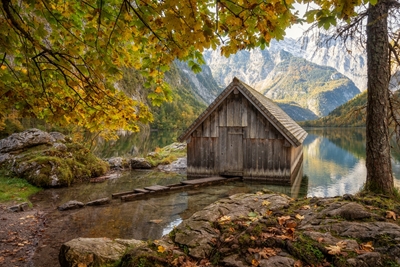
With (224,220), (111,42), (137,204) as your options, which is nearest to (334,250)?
(224,220)

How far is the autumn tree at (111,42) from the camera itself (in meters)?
3.30

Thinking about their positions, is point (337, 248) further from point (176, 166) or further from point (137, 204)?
point (176, 166)

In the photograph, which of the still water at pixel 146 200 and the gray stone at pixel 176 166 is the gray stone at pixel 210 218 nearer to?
the still water at pixel 146 200

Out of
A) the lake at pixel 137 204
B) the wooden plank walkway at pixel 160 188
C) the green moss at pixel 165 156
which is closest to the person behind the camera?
the lake at pixel 137 204

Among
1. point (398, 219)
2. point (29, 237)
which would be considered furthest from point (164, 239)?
point (29, 237)

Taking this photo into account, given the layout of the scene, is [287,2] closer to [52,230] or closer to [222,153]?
[52,230]

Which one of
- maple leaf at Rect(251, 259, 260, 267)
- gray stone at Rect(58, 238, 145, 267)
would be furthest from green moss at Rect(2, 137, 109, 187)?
maple leaf at Rect(251, 259, 260, 267)

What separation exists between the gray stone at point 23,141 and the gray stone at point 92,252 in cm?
1257

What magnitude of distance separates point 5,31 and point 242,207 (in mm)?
5349

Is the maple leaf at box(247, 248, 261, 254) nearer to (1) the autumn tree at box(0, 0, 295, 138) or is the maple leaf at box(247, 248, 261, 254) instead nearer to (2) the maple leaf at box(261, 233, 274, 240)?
(2) the maple leaf at box(261, 233, 274, 240)

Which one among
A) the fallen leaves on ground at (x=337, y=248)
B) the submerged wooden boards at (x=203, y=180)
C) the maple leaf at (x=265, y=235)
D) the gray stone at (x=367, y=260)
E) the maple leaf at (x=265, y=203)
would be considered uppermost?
the fallen leaves on ground at (x=337, y=248)

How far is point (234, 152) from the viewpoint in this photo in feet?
47.9

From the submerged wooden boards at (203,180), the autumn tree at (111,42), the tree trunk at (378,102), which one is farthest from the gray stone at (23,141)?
the tree trunk at (378,102)

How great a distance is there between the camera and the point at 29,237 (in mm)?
6719
